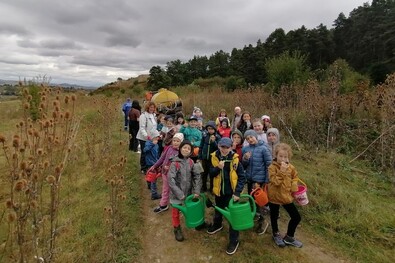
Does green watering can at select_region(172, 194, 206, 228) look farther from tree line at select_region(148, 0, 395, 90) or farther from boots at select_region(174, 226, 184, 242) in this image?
tree line at select_region(148, 0, 395, 90)

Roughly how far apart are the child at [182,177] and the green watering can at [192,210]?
10 cm

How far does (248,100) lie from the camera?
1184 cm

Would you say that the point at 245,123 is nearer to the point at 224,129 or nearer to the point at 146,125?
the point at 224,129

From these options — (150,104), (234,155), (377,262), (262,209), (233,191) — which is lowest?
(377,262)

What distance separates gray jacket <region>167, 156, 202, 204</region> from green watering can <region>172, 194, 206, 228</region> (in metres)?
0.11

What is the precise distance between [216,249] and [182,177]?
115 cm

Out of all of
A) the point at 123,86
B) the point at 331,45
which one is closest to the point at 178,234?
the point at 331,45

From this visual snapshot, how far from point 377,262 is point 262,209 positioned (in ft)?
5.59

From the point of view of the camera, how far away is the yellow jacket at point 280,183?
3645 millimetres

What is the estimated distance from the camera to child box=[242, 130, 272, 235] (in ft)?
13.6

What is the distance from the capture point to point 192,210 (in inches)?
152

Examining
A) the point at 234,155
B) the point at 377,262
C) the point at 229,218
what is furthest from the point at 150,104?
the point at 377,262

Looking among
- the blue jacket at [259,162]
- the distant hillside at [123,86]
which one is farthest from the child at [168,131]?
the distant hillside at [123,86]

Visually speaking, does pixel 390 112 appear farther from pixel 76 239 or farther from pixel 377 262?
pixel 76 239
